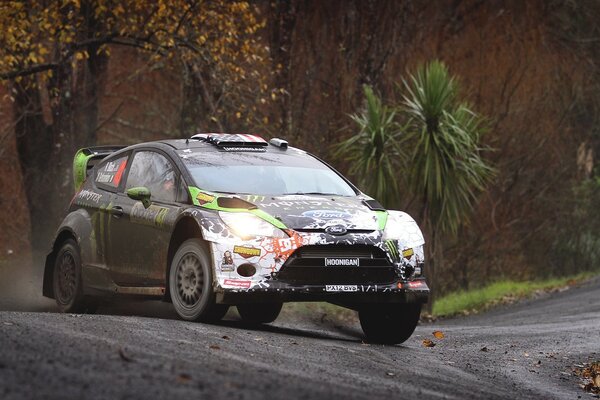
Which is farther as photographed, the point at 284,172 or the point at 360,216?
the point at 284,172

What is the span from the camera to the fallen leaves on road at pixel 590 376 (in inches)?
413

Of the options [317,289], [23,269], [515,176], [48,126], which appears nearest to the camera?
[317,289]

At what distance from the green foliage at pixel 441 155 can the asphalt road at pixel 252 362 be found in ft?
19.9

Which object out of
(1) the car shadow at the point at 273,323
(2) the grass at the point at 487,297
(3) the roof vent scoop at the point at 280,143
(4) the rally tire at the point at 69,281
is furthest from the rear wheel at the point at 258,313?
(2) the grass at the point at 487,297

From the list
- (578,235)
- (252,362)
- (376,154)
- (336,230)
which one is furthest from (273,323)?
(578,235)

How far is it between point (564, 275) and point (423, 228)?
10325mm

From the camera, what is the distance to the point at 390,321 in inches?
457

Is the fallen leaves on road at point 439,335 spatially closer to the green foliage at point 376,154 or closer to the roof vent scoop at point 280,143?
the roof vent scoop at point 280,143

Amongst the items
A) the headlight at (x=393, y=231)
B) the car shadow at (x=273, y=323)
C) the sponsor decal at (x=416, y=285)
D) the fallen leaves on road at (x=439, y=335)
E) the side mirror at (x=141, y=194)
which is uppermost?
the side mirror at (x=141, y=194)

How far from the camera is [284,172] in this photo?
38.6ft

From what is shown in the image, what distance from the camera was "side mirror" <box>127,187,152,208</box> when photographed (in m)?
11.5

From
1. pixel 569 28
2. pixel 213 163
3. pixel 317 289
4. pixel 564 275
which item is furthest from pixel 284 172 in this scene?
pixel 569 28

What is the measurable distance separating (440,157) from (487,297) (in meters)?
3.51

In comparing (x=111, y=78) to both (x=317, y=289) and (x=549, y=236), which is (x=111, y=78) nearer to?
(x=549, y=236)
